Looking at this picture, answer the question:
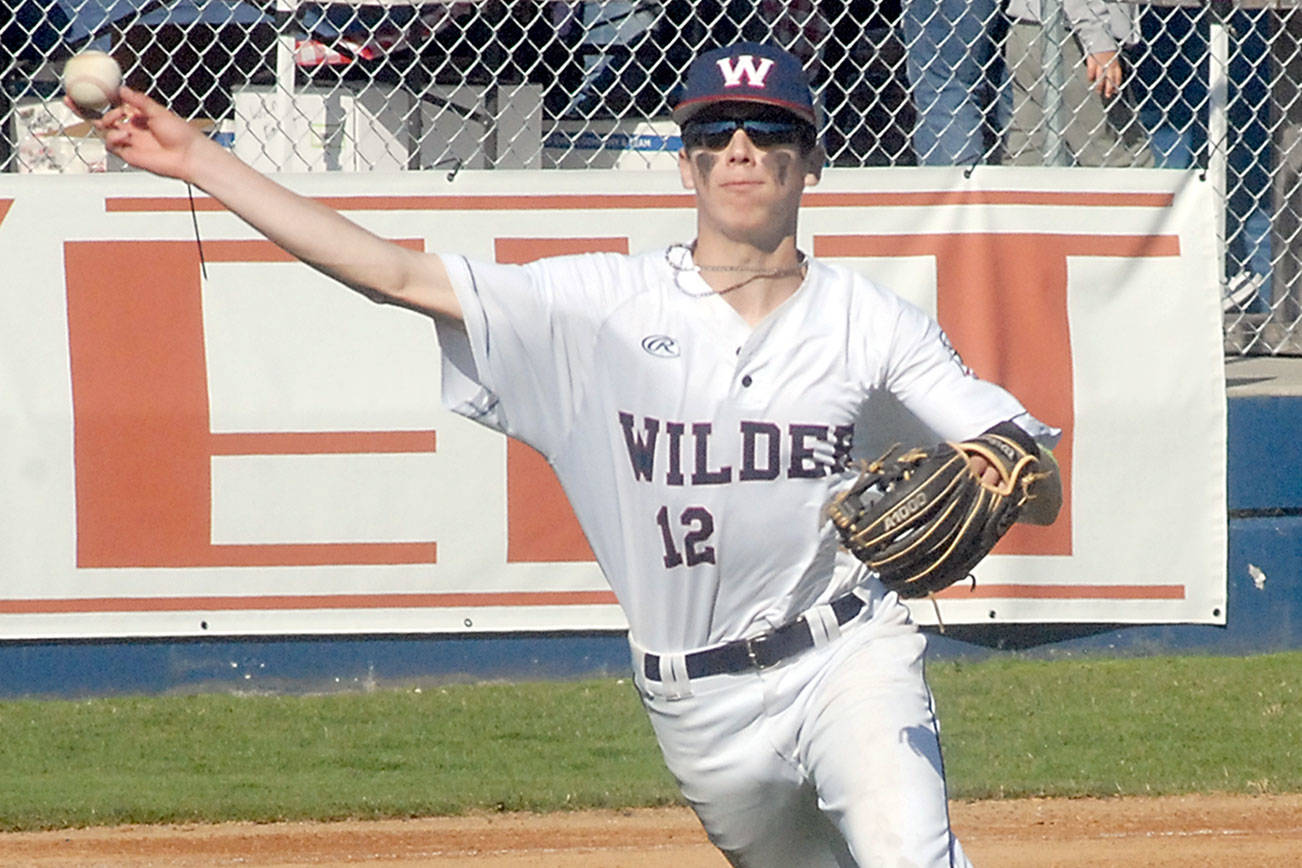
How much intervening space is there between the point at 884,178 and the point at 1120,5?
3.79 feet

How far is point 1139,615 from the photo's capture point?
5.77 metres

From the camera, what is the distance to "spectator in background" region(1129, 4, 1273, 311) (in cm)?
660

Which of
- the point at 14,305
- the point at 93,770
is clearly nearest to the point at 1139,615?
the point at 93,770

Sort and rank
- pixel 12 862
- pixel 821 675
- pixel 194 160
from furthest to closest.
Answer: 1. pixel 12 862
2. pixel 821 675
3. pixel 194 160

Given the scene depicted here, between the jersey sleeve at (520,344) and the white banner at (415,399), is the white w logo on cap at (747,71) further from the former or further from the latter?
the white banner at (415,399)

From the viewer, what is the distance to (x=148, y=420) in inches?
221

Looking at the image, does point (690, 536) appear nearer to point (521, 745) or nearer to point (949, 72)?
point (521, 745)

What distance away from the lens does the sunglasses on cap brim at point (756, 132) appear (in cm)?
322

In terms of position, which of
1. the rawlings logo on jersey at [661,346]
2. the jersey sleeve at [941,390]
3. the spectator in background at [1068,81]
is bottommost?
the jersey sleeve at [941,390]

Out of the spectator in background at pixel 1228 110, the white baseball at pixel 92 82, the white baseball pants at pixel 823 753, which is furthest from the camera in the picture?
the spectator in background at pixel 1228 110

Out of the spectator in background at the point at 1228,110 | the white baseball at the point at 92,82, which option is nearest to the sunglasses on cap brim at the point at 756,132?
the white baseball at the point at 92,82

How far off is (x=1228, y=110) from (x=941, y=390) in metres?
4.30

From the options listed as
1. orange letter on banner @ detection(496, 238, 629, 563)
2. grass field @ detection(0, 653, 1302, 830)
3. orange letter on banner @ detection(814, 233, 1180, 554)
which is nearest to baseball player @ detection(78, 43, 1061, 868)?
grass field @ detection(0, 653, 1302, 830)

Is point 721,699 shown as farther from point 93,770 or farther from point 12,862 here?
point 93,770
